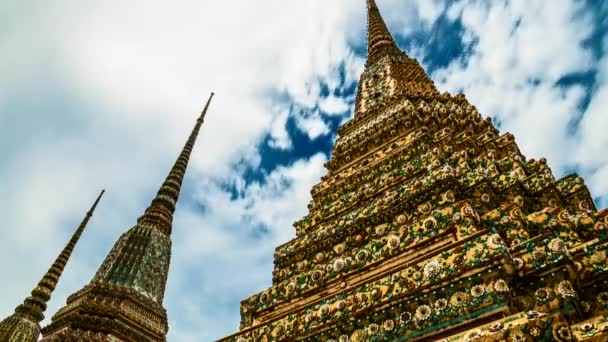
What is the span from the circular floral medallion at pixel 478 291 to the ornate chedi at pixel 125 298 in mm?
8796

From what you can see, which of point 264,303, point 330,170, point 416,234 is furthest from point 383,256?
point 330,170

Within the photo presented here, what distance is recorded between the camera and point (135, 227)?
12.1 metres

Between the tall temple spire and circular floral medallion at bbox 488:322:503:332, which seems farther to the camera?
the tall temple spire

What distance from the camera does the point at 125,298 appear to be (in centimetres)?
978

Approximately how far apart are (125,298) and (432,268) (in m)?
8.76

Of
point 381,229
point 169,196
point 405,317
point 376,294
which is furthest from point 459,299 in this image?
point 169,196

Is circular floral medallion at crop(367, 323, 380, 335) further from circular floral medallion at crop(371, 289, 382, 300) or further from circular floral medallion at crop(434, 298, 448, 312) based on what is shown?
circular floral medallion at crop(434, 298, 448, 312)

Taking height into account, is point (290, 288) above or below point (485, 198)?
below

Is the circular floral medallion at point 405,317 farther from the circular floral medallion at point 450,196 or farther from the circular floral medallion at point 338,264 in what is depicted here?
the circular floral medallion at point 450,196

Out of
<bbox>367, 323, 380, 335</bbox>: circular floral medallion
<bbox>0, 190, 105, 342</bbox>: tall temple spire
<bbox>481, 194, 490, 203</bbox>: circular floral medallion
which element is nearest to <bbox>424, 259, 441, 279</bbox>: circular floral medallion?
<bbox>367, 323, 380, 335</bbox>: circular floral medallion

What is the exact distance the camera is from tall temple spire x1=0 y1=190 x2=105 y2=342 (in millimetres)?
10289

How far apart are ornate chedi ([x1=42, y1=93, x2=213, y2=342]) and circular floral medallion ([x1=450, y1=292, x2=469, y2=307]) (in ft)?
28.5

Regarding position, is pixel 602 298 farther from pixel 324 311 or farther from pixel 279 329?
pixel 279 329

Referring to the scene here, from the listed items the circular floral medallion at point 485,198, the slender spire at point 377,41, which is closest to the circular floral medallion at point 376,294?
the circular floral medallion at point 485,198
